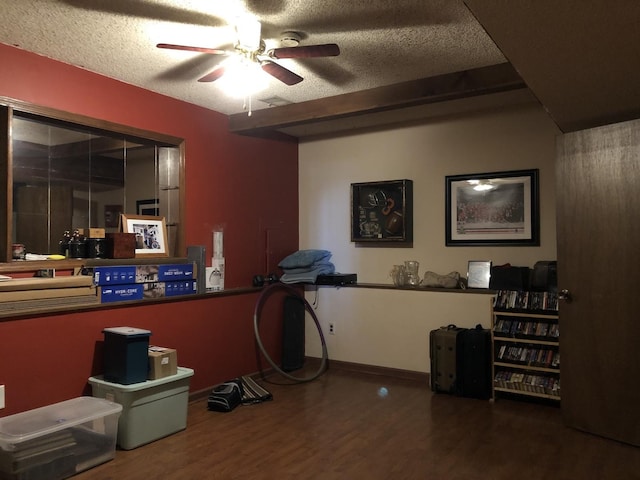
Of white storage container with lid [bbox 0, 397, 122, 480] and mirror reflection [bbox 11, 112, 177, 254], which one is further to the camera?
mirror reflection [bbox 11, 112, 177, 254]

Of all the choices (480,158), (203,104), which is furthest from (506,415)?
(203,104)

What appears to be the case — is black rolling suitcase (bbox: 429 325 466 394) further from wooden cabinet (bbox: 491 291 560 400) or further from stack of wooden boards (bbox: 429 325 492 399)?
wooden cabinet (bbox: 491 291 560 400)

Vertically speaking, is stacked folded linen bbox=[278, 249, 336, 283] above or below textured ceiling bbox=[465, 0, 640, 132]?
below

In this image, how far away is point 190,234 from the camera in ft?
13.9

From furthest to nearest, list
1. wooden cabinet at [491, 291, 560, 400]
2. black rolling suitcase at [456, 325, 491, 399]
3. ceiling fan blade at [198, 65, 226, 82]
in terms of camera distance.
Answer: black rolling suitcase at [456, 325, 491, 399], wooden cabinet at [491, 291, 560, 400], ceiling fan blade at [198, 65, 226, 82]

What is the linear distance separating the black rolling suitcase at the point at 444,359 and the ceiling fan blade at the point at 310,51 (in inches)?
99.1

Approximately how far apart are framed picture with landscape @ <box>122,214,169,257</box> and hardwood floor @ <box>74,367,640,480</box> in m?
1.28

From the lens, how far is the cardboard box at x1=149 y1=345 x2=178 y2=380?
3.19 m

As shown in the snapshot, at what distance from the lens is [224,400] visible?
12.2ft

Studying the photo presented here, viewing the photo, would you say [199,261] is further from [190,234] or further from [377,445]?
[377,445]

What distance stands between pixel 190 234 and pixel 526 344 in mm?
2897

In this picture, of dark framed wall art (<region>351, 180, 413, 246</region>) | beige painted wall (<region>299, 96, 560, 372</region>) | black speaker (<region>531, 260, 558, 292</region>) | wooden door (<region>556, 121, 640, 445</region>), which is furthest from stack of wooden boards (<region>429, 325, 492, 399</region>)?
dark framed wall art (<region>351, 180, 413, 246</region>)

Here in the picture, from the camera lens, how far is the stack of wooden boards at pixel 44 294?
2855mm

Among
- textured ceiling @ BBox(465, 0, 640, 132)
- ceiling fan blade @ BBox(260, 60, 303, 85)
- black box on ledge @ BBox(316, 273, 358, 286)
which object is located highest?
ceiling fan blade @ BBox(260, 60, 303, 85)
